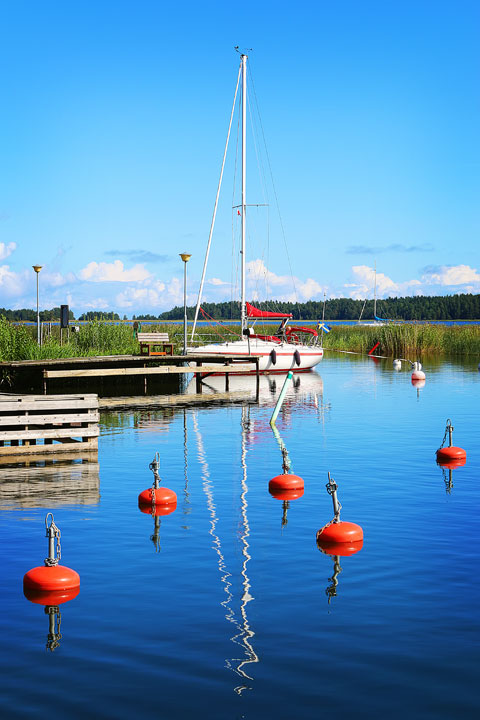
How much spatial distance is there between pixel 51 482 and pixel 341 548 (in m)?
7.28

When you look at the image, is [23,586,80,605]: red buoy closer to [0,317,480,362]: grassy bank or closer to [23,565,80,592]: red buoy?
[23,565,80,592]: red buoy

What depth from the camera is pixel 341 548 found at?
11766 mm

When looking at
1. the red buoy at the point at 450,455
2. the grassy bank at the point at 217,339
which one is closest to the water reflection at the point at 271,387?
the grassy bank at the point at 217,339

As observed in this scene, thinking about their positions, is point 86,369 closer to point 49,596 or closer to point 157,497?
point 157,497

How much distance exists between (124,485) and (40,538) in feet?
14.6

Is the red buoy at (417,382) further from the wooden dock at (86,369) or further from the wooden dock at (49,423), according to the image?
the wooden dock at (49,423)

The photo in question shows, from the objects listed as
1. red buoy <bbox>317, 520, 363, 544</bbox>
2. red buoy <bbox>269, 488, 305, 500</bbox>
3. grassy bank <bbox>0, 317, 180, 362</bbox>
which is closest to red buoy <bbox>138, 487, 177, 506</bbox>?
red buoy <bbox>269, 488, 305, 500</bbox>

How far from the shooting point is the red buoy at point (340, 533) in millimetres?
11879

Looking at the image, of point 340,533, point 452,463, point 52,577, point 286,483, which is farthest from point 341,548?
point 452,463

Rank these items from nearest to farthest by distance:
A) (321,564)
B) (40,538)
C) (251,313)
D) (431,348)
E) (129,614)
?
(129,614), (321,564), (40,538), (251,313), (431,348)

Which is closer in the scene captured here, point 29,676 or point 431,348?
point 29,676

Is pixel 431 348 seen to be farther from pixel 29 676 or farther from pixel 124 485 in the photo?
pixel 29 676

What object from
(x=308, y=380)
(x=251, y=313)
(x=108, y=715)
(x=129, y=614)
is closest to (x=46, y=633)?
(x=129, y=614)

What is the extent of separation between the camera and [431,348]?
66688 millimetres
